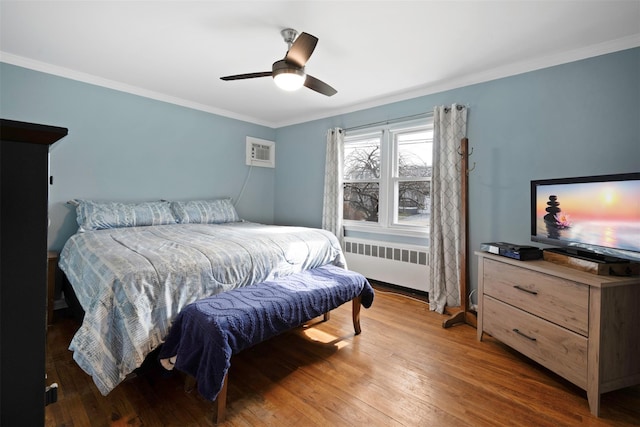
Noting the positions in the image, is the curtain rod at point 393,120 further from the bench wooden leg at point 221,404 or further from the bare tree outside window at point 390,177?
the bench wooden leg at point 221,404

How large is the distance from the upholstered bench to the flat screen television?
1.57m

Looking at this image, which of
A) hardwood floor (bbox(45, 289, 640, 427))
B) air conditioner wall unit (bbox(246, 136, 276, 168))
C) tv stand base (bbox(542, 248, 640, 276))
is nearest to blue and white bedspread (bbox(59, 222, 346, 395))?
→ hardwood floor (bbox(45, 289, 640, 427))

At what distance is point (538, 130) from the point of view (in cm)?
240

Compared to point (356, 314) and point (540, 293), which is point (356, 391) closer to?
point (356, 314)

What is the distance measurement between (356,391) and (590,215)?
1.79 meters

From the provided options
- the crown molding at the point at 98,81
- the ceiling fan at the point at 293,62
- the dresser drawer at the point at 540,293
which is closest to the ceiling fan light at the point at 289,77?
the ceiling fan at the point at 293,62

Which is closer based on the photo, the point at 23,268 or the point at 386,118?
the point at 23,268

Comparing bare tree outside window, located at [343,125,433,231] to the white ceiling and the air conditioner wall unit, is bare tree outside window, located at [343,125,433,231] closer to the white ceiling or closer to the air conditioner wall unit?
the white ceiling

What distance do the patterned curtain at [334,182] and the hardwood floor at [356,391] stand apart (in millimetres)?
1727

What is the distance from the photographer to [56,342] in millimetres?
2123

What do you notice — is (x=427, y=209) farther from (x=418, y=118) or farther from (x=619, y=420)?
(x=619, y=420)

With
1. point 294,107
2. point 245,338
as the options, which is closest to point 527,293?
point 245,338

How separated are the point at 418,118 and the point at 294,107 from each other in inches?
62.8

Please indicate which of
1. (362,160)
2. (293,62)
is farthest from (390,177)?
(293,62)
